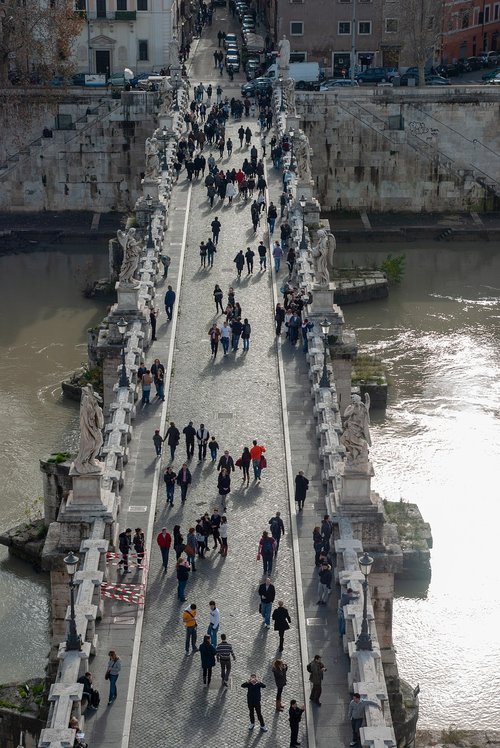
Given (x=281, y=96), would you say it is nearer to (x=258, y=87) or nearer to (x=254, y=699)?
(x=258, y=87)

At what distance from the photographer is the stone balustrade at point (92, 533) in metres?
30.2

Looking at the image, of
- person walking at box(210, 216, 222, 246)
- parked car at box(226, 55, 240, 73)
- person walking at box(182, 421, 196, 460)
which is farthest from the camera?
parked car at box(226, 55, 240, 73)

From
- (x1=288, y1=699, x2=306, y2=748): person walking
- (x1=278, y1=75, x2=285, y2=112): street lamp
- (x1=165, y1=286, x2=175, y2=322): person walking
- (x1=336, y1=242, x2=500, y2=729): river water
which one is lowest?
(x1=336, y1=242, x2=500, y2=729): river water

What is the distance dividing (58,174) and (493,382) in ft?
110

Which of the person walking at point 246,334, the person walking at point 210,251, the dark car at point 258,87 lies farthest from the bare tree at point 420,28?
the person walking at point 246,334

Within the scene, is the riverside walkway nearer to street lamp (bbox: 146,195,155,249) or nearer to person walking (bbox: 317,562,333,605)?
person walking (bbox: 317,562,333,605)

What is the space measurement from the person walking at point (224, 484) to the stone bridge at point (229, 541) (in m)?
0.25

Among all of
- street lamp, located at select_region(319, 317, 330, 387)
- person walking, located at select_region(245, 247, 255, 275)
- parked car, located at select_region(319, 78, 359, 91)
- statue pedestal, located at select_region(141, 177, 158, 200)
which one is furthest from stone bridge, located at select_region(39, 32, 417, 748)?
parked car, located at select_region(319, 78, 359, 91)

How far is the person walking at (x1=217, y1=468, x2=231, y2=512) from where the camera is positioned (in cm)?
3941

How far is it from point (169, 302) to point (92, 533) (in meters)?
16.6

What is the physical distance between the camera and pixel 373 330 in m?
67.9

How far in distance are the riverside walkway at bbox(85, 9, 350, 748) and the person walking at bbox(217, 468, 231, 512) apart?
0.22 m

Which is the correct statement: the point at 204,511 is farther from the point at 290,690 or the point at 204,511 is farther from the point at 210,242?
the point at 210,242

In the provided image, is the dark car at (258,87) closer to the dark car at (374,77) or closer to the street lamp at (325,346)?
Answer: the dark car at (374,77)
